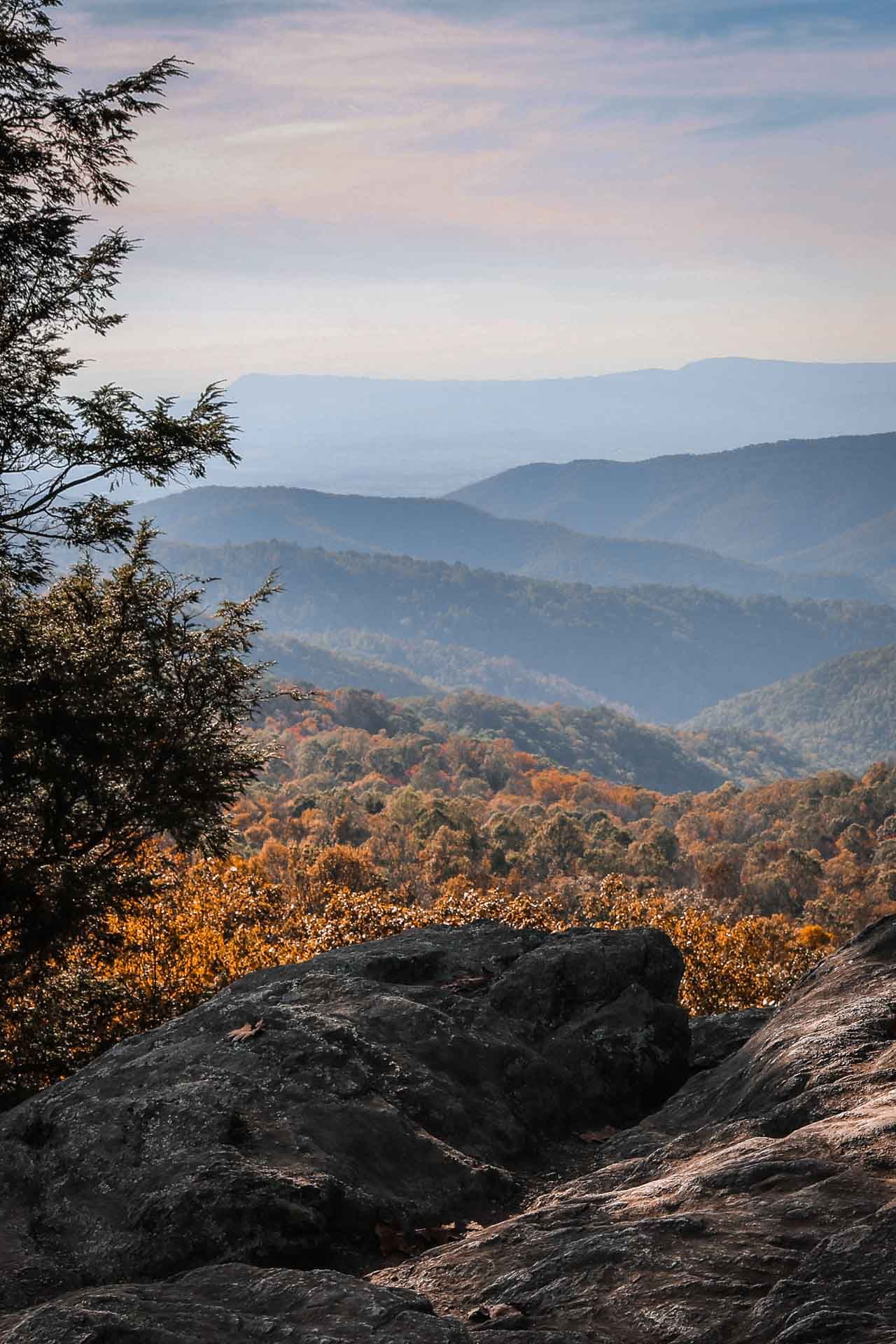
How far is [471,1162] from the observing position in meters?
8.83

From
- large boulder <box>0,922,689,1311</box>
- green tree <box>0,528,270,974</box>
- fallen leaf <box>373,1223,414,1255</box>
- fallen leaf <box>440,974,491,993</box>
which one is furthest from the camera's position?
green tree <box>0,528,270,974</box>

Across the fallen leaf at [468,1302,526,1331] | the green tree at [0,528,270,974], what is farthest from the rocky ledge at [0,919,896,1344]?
the green tree at [0,528,270,974]

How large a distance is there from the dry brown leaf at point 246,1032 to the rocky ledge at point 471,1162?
87mm

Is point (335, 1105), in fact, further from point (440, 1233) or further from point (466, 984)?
point (466, 984)

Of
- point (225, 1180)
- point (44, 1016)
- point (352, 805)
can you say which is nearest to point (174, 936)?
point (44, 1016)

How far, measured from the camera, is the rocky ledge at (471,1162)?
500 cm

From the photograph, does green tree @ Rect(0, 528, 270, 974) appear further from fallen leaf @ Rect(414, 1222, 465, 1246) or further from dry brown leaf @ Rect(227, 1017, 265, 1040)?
fallen leaf @ Rect(414, 1222, 465, 1246)

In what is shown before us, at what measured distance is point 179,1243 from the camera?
23.9ft

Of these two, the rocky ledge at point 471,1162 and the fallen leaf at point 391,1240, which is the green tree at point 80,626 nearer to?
the rocky ledge at point 471,1162

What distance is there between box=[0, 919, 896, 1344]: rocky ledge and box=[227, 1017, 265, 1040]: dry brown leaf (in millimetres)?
87

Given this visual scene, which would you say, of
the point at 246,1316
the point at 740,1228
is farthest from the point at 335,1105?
the point at 740,1228

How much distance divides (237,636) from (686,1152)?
9395mm

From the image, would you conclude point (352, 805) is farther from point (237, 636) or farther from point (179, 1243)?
point (179, 1243)

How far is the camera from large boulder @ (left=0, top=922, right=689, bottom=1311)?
7457 millimetres
